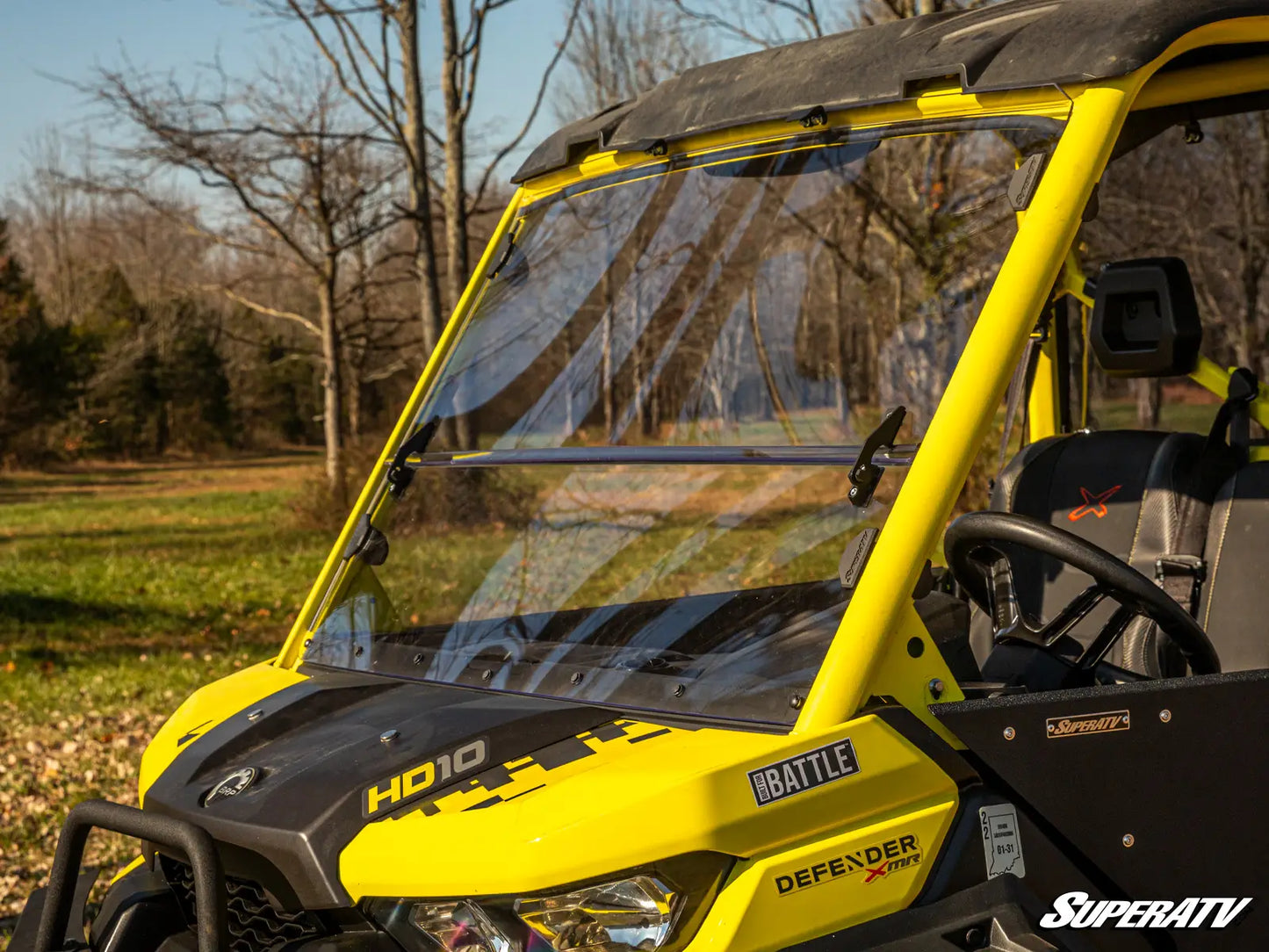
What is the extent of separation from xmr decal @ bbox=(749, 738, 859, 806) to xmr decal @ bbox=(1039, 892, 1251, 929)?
0.45 metres

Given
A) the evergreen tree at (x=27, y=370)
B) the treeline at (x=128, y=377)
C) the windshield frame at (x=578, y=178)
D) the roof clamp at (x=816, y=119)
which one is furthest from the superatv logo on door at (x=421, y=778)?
the evergreen tree at (x=27, y=370)

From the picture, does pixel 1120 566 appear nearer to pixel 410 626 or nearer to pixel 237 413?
pixel 410 626

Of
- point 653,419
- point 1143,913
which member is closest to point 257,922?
point 653,419

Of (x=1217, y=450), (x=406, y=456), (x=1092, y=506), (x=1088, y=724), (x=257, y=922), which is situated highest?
A: (x=406, y=456)

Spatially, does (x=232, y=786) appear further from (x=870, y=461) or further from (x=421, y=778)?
(x=870, y=461)

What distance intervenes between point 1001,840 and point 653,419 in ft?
4.01

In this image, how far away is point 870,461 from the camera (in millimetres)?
2186

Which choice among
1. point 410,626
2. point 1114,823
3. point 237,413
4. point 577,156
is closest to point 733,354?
point 577,156

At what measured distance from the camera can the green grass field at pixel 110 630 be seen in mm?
6059

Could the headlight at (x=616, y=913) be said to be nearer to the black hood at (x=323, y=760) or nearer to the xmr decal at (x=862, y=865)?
the xmr decal at (x=862, y=865)

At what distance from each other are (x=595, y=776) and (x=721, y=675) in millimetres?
376

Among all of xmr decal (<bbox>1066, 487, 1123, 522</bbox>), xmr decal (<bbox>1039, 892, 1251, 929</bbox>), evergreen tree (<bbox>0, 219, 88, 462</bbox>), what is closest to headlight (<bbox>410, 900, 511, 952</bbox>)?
xmr decal (<bbox>1039, 892, 1251, 929</bbox>)

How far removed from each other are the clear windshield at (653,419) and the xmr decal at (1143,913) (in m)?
0.63

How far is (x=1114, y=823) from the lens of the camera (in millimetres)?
2141
